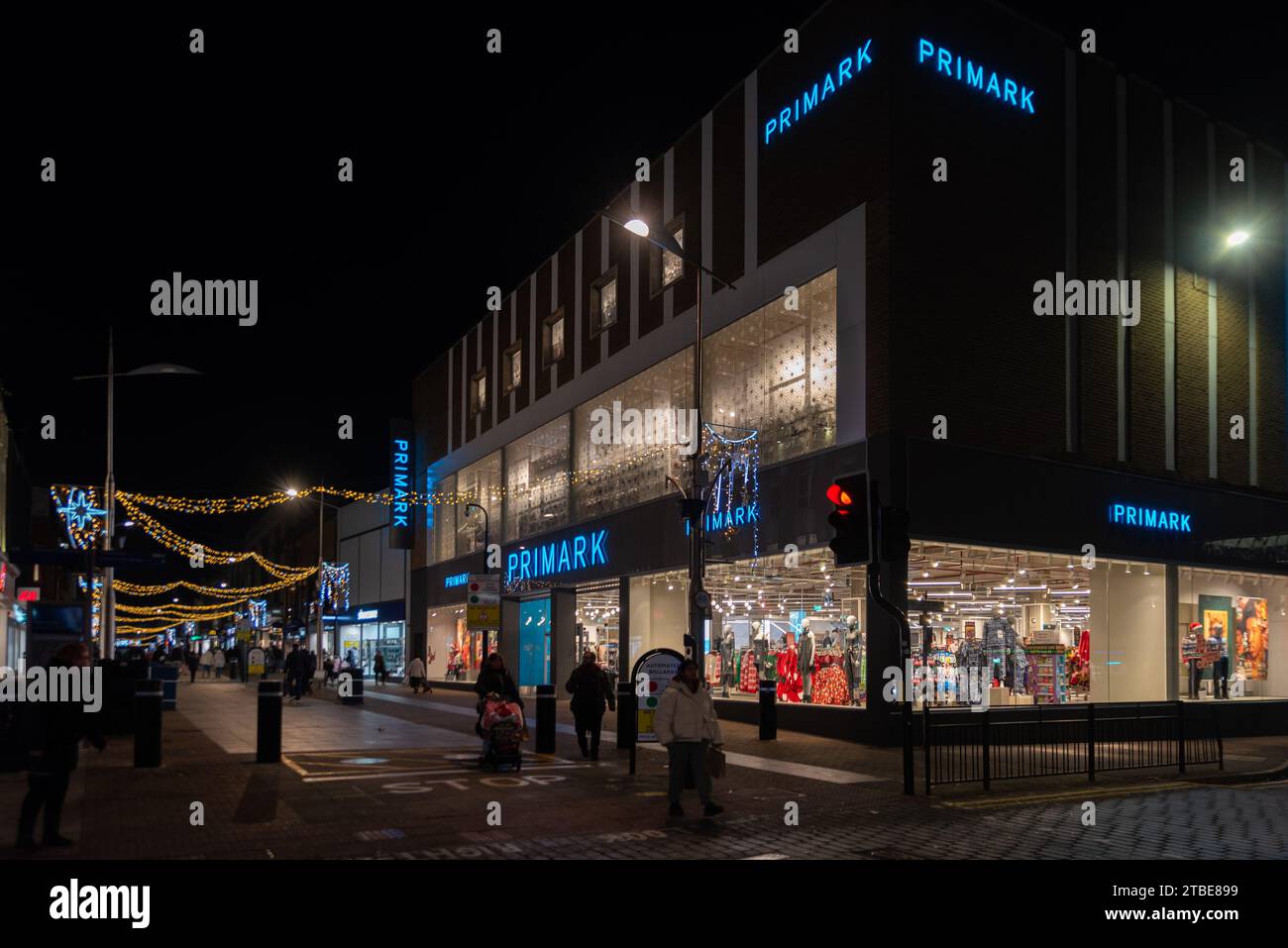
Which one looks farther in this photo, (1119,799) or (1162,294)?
(1162,294)

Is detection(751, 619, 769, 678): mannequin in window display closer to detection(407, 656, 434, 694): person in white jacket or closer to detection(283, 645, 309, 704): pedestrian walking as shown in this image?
detection(283, 645, 309, 704): pedestrian walking

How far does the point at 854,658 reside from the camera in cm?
2227

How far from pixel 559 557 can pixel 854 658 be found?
1488cm

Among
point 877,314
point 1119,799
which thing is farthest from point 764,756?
point 877,314

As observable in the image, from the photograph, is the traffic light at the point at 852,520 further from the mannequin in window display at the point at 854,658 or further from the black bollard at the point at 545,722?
the mannequin in window display at the point at 854,658

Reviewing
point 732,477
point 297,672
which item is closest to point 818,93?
point 732,477

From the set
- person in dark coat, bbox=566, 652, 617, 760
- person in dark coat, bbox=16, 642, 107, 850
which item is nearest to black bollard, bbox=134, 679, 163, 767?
person in dark coat, bbox=566, 652, 617, 760

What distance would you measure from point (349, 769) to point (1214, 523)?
65.4 ft

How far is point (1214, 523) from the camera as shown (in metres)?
26.2

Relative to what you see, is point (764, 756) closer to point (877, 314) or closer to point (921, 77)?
point (877, 314)

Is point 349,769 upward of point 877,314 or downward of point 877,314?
downward

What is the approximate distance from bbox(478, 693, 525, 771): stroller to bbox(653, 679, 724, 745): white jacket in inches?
154

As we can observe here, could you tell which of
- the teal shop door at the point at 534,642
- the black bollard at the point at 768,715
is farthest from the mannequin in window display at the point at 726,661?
the teal shop door at the point at 534,642

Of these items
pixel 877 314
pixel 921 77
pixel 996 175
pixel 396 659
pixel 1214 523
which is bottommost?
pixel 396 659
